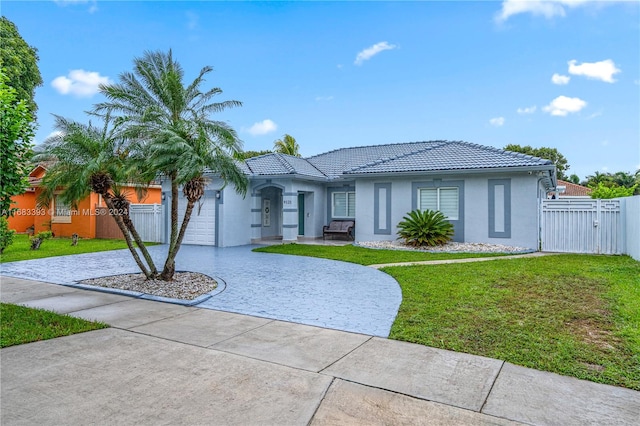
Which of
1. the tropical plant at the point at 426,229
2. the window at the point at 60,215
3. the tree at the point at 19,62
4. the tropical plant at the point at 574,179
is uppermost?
the tree at the point at 19,62

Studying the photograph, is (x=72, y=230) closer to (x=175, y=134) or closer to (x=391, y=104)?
(x=175, y=134)

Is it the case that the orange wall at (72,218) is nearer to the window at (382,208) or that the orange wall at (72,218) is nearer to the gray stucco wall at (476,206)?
the gray stucco wall at (476,206)

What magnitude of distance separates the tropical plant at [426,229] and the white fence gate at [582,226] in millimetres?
3555

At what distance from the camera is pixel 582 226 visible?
14.2m

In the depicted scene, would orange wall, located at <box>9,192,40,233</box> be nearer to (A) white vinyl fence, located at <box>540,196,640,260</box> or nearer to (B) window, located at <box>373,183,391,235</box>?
(B) window, located at <box>373,183,391,235</box>

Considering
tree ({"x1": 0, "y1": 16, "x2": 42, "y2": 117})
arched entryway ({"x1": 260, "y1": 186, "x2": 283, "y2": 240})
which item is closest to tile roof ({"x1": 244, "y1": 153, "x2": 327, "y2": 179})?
arched entryway ({"x1": 260, "y1": 186, "x2": 283, "y2": 240})

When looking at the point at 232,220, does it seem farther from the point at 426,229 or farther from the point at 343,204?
the point at 426,229

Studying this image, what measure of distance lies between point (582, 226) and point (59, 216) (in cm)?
2654

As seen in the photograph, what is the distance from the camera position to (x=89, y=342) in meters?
5.34

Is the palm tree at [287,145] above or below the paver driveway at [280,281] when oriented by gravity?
above

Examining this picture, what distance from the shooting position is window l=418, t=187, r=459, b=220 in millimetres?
16297

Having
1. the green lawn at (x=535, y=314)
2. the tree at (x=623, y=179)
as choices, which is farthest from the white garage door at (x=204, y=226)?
the tree at (x=623, y=179)

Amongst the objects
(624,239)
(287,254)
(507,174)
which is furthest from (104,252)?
(624,239)

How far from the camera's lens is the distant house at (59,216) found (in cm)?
2175
